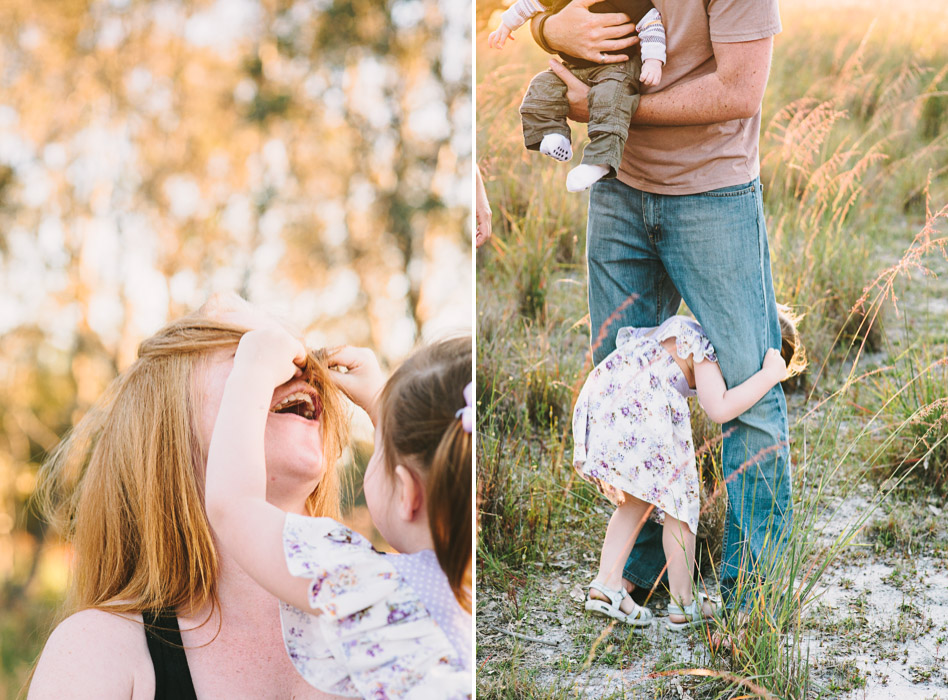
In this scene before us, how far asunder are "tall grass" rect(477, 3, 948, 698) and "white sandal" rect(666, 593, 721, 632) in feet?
0.14

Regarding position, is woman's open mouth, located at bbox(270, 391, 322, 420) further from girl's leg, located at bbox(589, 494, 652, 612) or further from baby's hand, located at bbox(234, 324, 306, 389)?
girl's leg, located at bbox(589, 494, 652, 612)

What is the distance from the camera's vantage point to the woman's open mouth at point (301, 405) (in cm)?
109

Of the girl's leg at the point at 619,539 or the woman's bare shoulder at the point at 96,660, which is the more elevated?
the woman's bare shoulder at the point at 96,660

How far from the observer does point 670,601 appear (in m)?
1.46

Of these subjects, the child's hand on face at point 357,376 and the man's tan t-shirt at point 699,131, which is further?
the man's tan t-shirt at point 699,131

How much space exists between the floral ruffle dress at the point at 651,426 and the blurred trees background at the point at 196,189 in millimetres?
2098

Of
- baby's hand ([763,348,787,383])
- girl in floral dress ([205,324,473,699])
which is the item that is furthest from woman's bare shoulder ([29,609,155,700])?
baby's hand ([763,348,787,383])


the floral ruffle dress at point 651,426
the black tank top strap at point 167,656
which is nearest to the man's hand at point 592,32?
the floral ruffle dress at point 651,426

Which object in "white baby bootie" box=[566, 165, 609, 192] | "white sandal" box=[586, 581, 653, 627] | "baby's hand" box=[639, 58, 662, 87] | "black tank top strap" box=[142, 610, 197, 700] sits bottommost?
"white sandal" box=[586, 581, 653, 627]

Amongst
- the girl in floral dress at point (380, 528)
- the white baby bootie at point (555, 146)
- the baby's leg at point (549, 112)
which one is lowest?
the girl in floral dress at point (380, 528)

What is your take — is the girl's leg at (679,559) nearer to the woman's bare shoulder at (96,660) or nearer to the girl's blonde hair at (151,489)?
the girl's blonde hair at (151,489)

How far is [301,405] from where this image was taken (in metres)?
1.12

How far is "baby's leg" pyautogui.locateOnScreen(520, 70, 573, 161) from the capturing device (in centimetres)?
144

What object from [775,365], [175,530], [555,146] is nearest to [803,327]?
[775,365]
